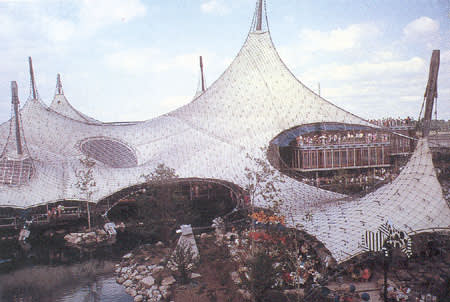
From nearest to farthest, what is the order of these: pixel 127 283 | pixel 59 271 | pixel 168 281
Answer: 1. pixel 168 281
2. pixel 127 283
3. pixel 59 271

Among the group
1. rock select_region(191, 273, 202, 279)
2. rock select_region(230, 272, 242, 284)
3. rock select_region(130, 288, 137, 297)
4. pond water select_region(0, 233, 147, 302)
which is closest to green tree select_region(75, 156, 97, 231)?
pond water select_region(0, 233, 147, 302)

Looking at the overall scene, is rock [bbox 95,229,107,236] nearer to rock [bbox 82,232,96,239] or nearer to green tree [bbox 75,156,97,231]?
rock [bbox 82,232,96,239]

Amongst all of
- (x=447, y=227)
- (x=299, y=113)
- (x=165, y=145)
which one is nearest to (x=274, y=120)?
(x=299, y=113)

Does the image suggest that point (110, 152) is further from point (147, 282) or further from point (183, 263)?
point (183, 263)

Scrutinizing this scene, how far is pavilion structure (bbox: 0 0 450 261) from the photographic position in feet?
49.1

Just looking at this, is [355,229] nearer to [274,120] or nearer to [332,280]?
[332,280]

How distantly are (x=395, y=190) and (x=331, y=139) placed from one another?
8620 millimetres

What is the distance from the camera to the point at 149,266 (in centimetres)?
1118

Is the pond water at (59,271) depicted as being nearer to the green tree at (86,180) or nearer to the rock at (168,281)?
the rock at (168,281)

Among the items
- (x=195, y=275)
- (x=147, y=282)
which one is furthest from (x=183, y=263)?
(x=147, y=282)

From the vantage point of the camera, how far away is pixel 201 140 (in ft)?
60.0

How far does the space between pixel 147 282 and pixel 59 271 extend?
3420mm

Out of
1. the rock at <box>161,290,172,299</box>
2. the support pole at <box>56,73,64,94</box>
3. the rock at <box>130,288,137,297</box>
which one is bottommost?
the rock at <box>130,288,137,297</box>

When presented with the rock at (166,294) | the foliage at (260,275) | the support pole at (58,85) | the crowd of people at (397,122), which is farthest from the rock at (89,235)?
the support pole at (58,85)
